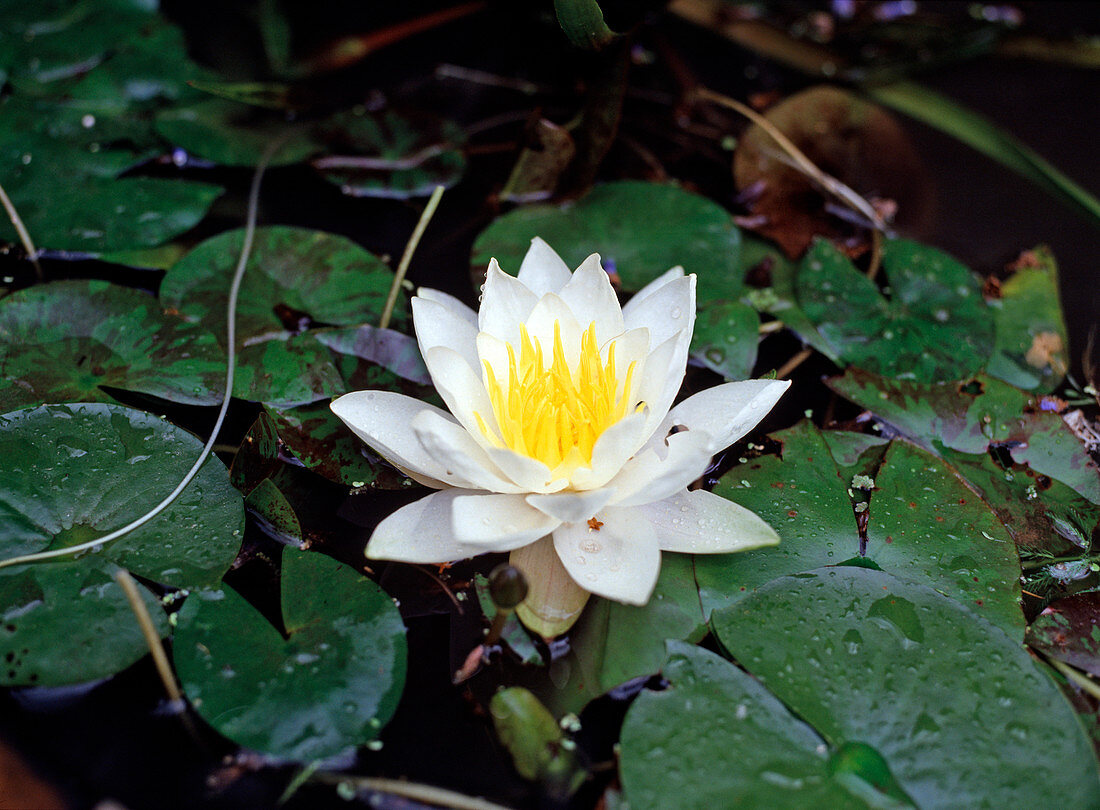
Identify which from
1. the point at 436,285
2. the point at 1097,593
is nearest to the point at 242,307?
the point at 436,285

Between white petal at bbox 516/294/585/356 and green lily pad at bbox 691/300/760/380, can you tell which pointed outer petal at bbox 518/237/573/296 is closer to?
white petal at bbox 516/294/585/356

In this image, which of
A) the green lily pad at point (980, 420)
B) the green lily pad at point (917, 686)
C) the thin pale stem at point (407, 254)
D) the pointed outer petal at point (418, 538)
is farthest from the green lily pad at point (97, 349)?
the green lily pad at point (980, 420)

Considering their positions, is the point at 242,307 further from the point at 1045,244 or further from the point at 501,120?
the point at 1045,244

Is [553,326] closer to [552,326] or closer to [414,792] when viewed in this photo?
[552,326]

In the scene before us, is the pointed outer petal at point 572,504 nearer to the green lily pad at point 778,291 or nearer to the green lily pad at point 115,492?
the green lily pad at point 115,492

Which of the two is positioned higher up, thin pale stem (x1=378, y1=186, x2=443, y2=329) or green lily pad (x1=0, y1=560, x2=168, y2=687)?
thin pale stem (x1=378, y1=186, x2=443, y2=329)

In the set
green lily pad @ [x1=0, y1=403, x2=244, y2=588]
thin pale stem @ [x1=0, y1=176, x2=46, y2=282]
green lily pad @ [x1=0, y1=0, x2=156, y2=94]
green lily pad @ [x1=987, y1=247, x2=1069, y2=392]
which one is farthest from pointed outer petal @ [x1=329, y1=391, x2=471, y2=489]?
green lily pad @ [x1=0, y1=0, x2=156, y2=94]

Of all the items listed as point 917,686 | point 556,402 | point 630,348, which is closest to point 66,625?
point 556,402
